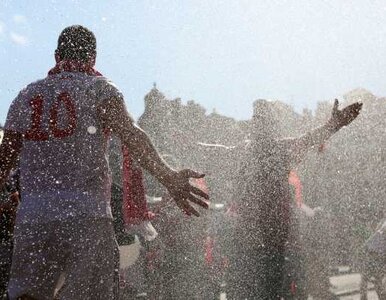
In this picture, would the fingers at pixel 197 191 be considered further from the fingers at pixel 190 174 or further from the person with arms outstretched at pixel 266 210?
the person with arms outstretched at pixel 266 210

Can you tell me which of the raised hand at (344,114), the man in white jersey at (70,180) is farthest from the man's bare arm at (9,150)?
the raised hand at (344,114)

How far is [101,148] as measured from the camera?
104 inches

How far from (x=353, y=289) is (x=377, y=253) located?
3.98 m

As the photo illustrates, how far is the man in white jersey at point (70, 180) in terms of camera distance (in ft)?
8.09

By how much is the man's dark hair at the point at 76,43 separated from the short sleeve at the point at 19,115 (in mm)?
305

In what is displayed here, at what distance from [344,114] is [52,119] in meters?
2.36

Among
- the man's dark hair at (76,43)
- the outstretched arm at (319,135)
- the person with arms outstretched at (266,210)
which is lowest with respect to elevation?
the person with arms outstretched at (266,210)

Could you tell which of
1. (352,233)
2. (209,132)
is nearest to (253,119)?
(352,233)

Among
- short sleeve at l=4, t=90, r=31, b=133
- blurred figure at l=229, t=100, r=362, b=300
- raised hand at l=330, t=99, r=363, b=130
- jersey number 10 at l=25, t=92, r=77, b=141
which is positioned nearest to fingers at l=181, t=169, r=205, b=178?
jersey number 10 at l=25, t=92, r=77, b=141

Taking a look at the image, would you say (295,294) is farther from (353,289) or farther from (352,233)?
(352,233)

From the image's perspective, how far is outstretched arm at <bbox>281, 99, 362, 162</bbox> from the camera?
4.11m

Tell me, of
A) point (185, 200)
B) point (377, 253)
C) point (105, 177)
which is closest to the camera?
point (185, 200)

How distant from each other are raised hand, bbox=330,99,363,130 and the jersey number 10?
2.26 meters

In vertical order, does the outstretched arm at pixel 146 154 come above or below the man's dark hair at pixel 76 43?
below
